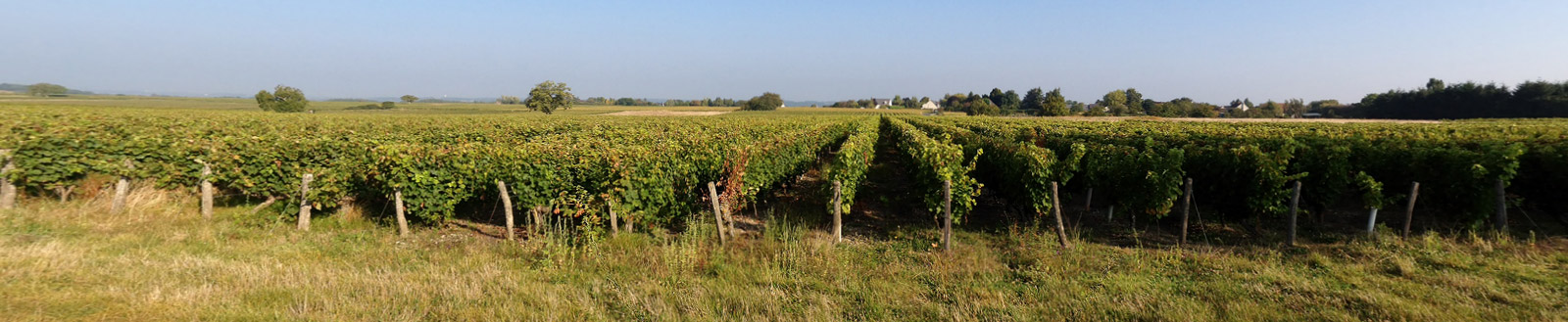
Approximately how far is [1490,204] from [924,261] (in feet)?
26.7

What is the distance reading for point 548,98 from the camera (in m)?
76.3

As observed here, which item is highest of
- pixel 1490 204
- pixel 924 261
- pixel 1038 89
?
pixel 1038 89

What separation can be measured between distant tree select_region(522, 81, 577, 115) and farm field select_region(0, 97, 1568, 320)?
227 feet

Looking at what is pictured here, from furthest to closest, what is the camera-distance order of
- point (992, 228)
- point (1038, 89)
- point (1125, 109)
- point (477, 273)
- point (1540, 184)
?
point (1038, 89), point (1125, 109), point (992, 228), point (1540, 184), point (477, 273)

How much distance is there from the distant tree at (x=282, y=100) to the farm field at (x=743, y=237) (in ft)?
292

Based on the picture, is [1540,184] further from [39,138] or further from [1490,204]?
[39,138]

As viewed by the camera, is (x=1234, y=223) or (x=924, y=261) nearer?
(x=924, y=261)

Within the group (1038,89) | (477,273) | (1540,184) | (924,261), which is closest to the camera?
(477,273)

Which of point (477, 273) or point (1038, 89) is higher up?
point (1038, 89)

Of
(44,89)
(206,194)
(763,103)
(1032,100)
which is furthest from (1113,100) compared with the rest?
(44,89)

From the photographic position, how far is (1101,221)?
8953 millimetres

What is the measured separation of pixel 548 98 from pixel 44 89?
131843mm

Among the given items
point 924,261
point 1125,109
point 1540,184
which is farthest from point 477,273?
point 1125,109

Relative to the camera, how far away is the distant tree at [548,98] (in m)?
75.4
